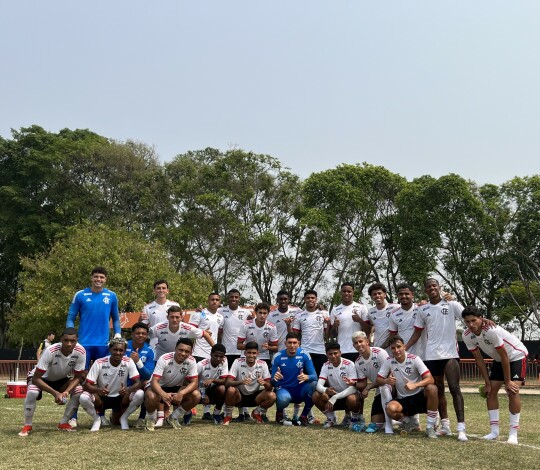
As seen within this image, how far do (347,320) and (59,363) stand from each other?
4580 millimetres

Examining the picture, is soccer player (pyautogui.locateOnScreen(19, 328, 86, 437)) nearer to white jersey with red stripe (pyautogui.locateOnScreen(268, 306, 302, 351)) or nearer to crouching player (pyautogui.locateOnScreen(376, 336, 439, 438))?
white jersey with red stripe (pyautogui.locateOnScreen(268, 306, 302, 351))

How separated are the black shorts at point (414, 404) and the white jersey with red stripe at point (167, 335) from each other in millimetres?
3367

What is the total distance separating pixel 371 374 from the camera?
435 inches

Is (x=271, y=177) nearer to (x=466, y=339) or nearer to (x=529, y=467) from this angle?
(x=466, y=339)

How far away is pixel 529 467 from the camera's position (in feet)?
24.8

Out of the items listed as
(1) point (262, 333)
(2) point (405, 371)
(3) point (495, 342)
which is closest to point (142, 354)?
(1) point (262, 333)

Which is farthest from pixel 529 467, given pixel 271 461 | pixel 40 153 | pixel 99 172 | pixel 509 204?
pixel 40 153

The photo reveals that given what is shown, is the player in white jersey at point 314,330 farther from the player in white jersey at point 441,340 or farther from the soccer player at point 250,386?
the player in white jersey at point 441,340

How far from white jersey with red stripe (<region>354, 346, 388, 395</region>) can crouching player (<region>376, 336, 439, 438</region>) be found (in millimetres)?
477

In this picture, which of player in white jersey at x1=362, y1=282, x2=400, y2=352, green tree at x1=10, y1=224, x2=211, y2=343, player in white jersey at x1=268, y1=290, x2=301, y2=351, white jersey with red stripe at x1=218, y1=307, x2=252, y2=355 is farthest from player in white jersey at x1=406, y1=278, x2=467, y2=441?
green tree at x1=10, y1=224, x2=211, y2=343

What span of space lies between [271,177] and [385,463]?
33746mm

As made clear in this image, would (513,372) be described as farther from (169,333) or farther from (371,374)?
(169,333)

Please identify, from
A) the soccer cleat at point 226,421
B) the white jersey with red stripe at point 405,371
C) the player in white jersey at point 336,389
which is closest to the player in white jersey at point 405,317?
the white jersey with red stripe at point 405,371

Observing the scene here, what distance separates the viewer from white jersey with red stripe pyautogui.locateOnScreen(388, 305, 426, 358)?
10930 millimetres
